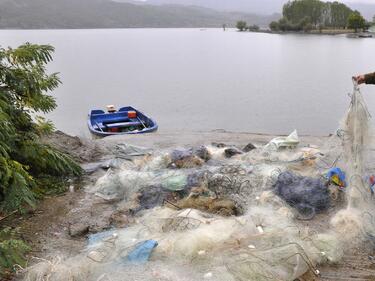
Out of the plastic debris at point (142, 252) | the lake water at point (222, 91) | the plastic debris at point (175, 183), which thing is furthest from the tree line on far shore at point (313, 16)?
the plastic debris at point (142, 252)

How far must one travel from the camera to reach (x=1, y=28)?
147625 millimetres

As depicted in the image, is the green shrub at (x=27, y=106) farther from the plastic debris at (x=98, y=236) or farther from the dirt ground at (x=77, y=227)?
the plastic debris at (x=98, y=236)

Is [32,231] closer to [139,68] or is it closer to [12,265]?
[12,265]

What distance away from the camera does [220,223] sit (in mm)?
5117

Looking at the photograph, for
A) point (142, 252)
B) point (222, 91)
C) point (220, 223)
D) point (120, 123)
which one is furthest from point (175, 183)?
point (222, 91)

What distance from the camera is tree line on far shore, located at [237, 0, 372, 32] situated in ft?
355

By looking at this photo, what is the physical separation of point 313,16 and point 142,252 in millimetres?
116461

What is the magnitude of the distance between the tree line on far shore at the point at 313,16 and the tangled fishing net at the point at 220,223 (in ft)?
352

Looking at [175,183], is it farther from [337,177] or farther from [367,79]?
[367,79]

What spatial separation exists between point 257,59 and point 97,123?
1402 inches

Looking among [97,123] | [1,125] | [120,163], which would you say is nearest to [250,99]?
[97,123]

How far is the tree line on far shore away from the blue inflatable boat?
100 meters

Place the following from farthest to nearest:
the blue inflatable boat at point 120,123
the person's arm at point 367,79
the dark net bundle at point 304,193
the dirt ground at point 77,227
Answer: the blue inflatable boat at point 120,123
the dark net bundle at point 304,193
the person's arm at point 367,79
the dirt ground at point 77,227

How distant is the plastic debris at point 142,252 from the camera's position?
4.57 metres
